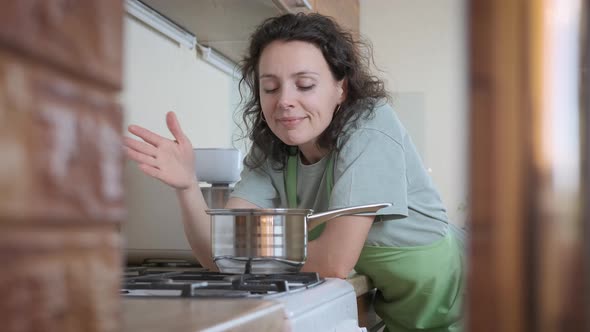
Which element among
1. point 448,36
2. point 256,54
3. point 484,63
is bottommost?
point 484,63

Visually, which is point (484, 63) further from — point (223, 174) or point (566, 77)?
point (223, 174)

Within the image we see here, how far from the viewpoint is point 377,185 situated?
1.39m

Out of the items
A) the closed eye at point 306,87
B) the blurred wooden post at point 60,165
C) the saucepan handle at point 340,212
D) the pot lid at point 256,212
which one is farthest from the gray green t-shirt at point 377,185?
the blurred wooden post at point 60,165

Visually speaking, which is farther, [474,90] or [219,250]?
[219,250]

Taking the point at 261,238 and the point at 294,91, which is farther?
the point at 294,91

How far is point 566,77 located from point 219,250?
2.97ft

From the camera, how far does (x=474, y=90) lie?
0.56ft

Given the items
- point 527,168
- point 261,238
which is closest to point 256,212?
point 261,238

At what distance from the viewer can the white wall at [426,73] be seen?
3883mm

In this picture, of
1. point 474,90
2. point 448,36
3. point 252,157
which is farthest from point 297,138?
point 448,36

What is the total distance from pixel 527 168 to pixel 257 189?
1423mm

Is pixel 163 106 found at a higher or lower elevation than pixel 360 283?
higher

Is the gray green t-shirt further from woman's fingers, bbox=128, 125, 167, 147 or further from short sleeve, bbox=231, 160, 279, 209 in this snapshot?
woman's fingers, bbox=128, 125, 167, 147

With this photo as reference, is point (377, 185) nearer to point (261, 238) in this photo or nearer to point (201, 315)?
point (261, 238)
